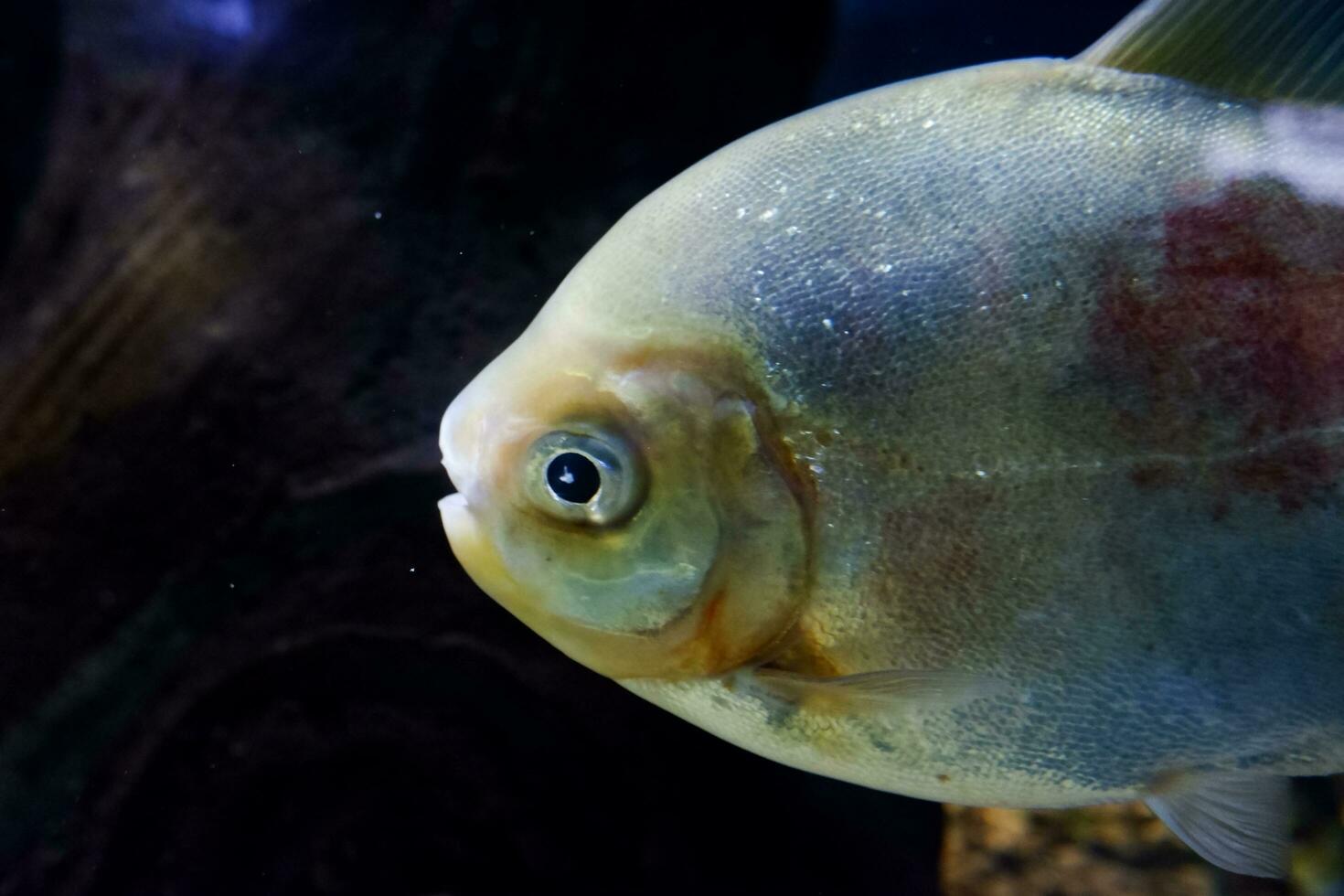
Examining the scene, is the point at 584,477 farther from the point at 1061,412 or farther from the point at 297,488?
the point at 297,488

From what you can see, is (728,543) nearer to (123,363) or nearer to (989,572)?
(989,572)

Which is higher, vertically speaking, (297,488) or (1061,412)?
(1061,412)

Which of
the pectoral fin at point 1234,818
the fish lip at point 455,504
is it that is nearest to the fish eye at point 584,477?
the fish lip at point 455,504

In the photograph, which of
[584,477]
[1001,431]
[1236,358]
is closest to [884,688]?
[1001,431]

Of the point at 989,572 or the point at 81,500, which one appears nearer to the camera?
the point at 989,572

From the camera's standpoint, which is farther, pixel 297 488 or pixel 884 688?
pixel 297 488

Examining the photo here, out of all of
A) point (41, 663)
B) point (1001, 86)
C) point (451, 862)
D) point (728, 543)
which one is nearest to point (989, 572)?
point (728, 543)

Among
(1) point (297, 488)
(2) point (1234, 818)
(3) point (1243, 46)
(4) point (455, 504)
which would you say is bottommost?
(1) point (297, 488)

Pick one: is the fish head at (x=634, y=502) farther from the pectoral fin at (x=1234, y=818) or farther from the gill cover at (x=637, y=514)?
the pectoral fin at (x=1234, y=818)
